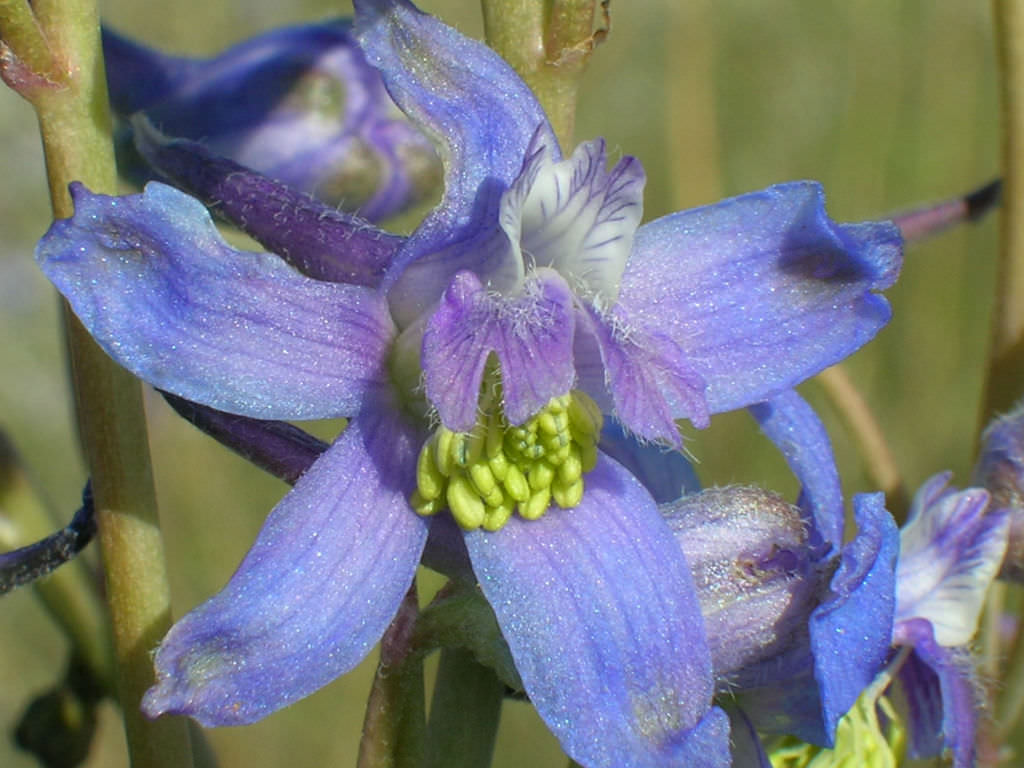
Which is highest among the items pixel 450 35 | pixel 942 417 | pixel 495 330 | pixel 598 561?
pixel 450 35

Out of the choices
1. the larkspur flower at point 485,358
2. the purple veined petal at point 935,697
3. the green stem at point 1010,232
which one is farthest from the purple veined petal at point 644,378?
the green stem at point 1010,232

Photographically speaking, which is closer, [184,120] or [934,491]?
[934,491]

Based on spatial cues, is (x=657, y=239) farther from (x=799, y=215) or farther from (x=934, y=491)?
(x=934, y=491)

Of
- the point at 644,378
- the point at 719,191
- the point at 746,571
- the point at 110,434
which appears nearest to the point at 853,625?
the point at 746,571

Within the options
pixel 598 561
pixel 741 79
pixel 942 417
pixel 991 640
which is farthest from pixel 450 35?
pixel 741 79

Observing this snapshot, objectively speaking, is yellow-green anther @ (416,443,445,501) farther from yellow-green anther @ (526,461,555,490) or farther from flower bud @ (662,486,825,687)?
flower bud @ (662,486,825,687)

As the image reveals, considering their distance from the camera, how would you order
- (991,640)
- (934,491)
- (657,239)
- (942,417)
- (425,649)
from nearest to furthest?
(425,649) → (657,239) → (934,491) → (991,640) → (942,417)

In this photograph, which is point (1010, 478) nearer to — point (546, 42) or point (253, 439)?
point (546, 42)

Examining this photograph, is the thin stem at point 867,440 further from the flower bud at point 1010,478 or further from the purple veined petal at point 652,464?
the purple veined petal at point 652,464
